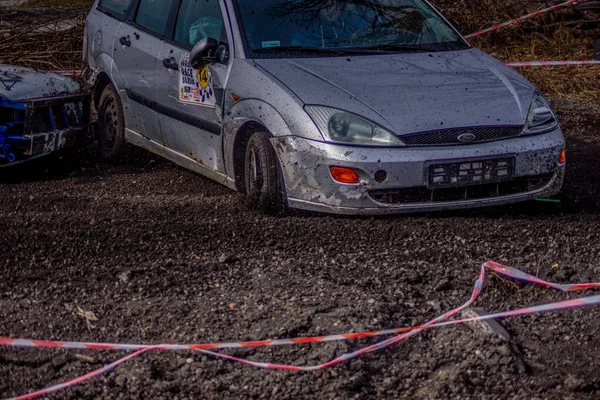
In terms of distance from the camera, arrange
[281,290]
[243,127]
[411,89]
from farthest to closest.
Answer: [243,127] < [411,89] < [281,290]

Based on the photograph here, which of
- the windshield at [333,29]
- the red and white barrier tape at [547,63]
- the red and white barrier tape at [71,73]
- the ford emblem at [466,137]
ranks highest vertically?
the windshield at [333,29]

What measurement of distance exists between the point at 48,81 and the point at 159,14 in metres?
1.30

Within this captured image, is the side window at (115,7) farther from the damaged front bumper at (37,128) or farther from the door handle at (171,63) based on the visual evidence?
the door handle at (171,63)

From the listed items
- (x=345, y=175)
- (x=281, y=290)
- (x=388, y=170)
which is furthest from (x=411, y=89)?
(x=281, y=290)

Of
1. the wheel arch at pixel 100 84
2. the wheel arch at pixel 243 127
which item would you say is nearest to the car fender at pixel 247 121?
the wheel arch at pixel 243 127

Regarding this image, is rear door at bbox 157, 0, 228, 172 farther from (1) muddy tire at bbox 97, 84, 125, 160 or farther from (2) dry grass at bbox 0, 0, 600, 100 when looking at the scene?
(2) dry grass at bbox 0, 0, 600, 100

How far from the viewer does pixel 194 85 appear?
696cm

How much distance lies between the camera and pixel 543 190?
632cm

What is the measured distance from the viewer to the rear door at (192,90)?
679 centimetres

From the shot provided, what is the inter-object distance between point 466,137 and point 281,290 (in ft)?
5.62

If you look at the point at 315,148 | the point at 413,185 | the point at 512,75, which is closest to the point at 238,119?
the point at 315,148

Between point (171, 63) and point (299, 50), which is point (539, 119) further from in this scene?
point (171, 63)

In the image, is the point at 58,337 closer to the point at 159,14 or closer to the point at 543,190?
the point at 543,190

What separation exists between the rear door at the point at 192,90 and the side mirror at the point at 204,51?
0.07m
